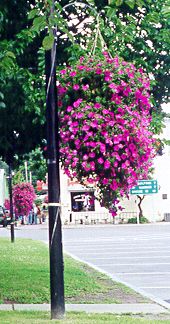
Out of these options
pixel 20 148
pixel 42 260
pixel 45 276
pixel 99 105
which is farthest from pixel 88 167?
pixel 42 260

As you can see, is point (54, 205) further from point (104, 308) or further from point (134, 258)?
point (134, 258)

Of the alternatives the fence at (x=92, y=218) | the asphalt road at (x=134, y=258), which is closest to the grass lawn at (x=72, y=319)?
the asphalt road at (x=134, y=258)

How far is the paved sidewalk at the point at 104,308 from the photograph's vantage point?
1138cm

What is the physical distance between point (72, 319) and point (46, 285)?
4.40 m

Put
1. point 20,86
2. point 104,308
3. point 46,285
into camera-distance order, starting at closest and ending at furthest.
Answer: point 104,308 → point 20,86 → point 46,285

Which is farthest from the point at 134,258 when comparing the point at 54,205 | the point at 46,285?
the point at 54,205

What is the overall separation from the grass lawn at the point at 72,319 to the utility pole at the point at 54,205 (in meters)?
0.26

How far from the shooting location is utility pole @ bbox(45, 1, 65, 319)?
9805 millimetres

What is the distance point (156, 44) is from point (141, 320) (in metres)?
5.16

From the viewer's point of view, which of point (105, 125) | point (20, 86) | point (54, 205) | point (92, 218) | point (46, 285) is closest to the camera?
point (105, 125)

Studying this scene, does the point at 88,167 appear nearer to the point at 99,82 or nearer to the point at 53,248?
the point at 99,82

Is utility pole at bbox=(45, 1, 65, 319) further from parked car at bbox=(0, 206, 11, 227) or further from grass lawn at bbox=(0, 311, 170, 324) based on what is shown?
parked car at bbox=(0, 206, 11, 227)

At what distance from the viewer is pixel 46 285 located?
14312mm

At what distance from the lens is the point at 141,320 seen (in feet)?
33.2
